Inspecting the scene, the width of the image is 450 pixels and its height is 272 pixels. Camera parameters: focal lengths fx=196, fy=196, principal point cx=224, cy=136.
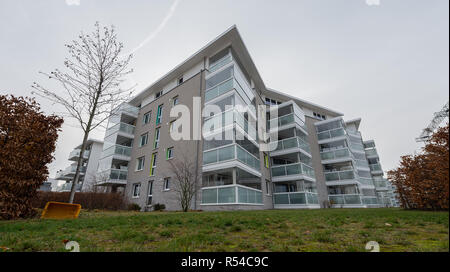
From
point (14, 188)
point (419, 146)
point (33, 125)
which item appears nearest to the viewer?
point (419, 146)

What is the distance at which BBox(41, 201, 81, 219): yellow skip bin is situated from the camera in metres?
7.22

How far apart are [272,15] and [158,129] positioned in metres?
18.7

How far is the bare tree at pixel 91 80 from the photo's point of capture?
28.8 feet

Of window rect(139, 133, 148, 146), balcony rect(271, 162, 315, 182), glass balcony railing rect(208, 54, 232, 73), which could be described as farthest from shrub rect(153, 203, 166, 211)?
glass balcony railing rect(208, 54, 232, 73)

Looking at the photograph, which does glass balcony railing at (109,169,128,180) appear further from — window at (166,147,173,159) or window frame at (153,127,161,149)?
window at (166,147,173,159)

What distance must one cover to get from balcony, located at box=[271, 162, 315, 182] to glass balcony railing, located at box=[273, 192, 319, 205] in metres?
1.66

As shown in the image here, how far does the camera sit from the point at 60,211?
7527 mm

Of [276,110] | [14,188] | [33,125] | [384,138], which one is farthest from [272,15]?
[276,110]

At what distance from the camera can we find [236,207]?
38.2ft

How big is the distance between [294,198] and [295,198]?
0.29ft

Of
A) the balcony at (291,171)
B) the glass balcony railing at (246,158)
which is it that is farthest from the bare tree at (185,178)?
the balcony at (291,171)
